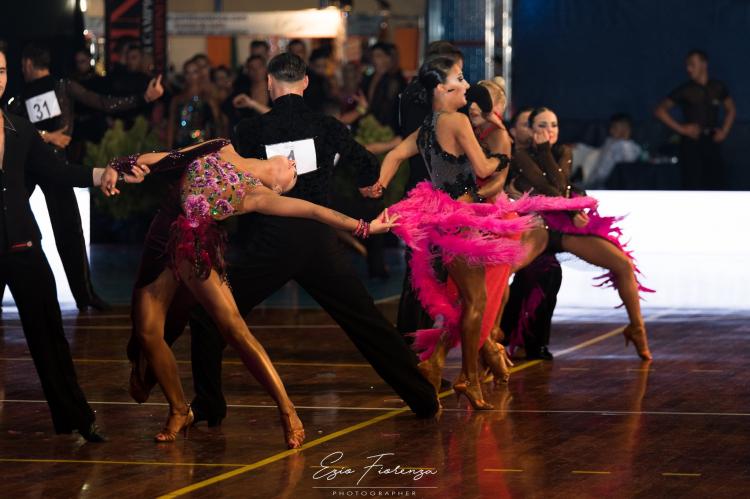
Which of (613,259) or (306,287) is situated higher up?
(306,287)

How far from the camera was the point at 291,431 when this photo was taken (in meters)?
6.72

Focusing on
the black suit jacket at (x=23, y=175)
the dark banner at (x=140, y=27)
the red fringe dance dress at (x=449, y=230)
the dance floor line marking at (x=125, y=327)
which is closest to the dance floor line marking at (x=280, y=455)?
the red fringe dance dress at (x=449, y=230)

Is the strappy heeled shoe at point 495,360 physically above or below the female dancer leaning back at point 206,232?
below

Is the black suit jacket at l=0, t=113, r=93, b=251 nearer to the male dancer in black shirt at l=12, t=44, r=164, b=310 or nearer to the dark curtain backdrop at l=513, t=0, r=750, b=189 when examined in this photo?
the male dancer in black shirt at l=12, t=44, r=164, b=310

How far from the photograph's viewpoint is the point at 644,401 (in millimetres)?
7949

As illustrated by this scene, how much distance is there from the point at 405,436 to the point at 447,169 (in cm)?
145

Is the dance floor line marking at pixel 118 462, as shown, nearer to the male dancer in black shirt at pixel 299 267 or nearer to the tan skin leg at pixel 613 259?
the male dancer in black shirt at pixel 299 267

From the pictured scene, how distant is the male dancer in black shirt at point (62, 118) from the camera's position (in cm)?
1144

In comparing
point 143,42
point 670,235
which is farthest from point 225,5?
point 670,235

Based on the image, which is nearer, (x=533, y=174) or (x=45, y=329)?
(x=45, y=329)

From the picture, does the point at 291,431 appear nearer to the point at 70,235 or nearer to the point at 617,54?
the point at 70,235

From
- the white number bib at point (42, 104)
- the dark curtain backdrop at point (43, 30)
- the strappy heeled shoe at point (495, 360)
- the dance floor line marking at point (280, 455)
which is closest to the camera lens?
the dance floor line marking at point (280, 455)

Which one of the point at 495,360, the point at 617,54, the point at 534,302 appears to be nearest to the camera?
the point at 495,360

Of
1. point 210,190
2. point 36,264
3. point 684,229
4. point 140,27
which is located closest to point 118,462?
point 36,264
